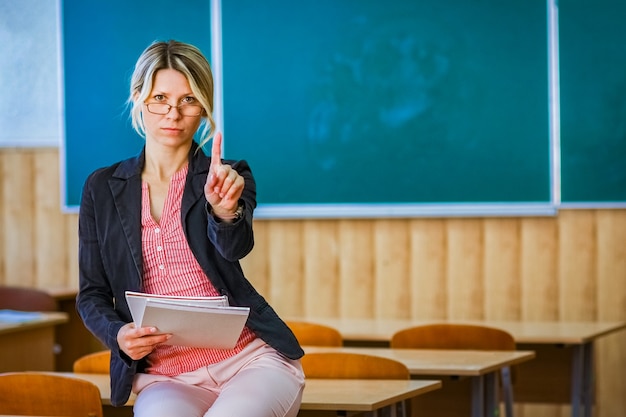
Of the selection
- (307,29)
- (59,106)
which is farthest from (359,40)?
(59,106)

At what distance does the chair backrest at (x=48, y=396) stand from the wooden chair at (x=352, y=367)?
0.78m

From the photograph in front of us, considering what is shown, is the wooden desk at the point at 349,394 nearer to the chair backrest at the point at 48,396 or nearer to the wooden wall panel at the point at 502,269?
the chair backrest at the point at 48,396

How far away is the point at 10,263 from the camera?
634cm

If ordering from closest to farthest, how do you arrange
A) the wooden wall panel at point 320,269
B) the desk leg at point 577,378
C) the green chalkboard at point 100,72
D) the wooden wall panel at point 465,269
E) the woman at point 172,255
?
1. the woman at point 172,255
2. the desk leg at point 577,378
3. the wooden wall panel at point 465,269
4. the wooden wall panel at point 320,269
5. the green chalkboard at point 100,72

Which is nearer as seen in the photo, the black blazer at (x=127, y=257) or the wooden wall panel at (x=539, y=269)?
the black blazer at (x=127, y=257)

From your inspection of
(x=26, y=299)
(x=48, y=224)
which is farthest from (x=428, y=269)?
(x=48, y=224)

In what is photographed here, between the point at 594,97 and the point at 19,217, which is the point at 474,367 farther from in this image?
the point at 19,217

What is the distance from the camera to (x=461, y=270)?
551 centimetres

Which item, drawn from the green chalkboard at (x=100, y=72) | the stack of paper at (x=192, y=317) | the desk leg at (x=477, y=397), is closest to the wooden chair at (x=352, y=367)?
the desk leg at (x=477, y=397)

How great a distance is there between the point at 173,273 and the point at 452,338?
217 centimetres

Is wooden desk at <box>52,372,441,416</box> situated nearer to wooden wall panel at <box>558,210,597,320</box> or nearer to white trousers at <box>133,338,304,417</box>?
white trousers at <box>133,338,304,417</box>

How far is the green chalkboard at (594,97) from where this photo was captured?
523 cm

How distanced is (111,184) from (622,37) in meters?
3.59

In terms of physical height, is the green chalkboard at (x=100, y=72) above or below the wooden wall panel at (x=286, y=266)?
above
